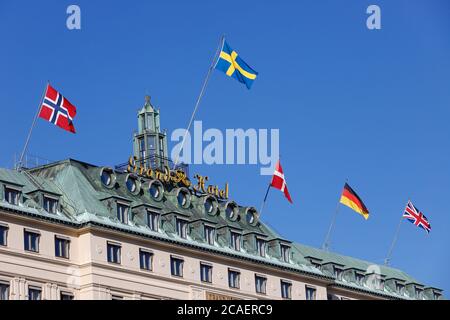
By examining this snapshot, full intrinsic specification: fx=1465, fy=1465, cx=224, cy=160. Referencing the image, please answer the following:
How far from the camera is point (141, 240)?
128 meters

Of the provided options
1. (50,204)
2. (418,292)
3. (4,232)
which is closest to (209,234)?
(50,204)

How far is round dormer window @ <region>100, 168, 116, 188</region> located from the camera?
132 meters

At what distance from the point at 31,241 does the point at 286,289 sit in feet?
109

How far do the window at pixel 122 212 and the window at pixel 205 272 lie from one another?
9638 millimetres

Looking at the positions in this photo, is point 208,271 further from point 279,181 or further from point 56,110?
point 56,110

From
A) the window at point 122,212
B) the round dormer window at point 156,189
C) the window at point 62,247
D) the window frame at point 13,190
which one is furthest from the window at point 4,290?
the round dormer window at point 156,189

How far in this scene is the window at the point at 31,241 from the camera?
391 ft

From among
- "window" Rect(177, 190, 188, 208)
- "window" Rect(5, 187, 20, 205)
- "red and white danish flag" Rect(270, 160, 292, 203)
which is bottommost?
"window" Rect(5, 187, 20, 205)

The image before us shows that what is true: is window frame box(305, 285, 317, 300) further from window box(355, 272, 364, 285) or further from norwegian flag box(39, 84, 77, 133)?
norwegian flag box(39, 84, 77, 133)

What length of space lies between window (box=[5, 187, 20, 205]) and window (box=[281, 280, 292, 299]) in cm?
3351

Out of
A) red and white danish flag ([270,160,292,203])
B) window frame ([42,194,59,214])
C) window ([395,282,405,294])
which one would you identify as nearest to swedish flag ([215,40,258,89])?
red and white danish flag ([270,160,292,203])

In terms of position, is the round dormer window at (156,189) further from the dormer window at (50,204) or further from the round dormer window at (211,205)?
the dormer window at (50,204)
